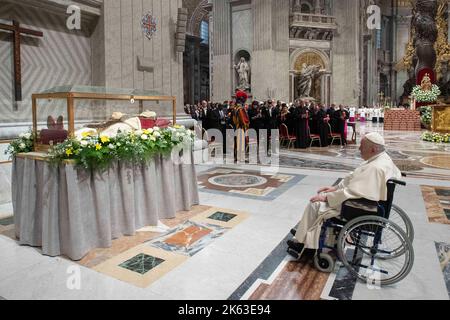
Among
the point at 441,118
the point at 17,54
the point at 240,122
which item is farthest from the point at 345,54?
the point at 17,54

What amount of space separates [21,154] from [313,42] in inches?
919

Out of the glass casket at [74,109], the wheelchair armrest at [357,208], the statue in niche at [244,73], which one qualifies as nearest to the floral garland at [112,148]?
the glass casket at [74,109]

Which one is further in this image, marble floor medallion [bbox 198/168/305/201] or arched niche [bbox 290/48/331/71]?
arched niche [bbox 290/48/331/71]

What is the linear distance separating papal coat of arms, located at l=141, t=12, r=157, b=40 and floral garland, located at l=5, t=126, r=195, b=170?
4.47 meters

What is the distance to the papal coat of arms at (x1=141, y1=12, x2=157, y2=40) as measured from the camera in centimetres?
898

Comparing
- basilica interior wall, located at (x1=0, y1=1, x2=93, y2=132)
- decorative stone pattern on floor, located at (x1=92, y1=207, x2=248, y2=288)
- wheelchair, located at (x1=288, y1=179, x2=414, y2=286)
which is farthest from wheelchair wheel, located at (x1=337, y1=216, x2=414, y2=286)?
basilica interior wall, located at (x1=0, y1=1, x2=93, y2=132)

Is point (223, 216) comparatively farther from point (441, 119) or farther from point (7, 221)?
point (441, 119)

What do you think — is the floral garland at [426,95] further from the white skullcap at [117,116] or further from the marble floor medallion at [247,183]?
the white skullcap at [117,116]

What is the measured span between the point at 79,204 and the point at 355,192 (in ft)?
8.81

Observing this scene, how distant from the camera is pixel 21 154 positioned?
4453 millimetres

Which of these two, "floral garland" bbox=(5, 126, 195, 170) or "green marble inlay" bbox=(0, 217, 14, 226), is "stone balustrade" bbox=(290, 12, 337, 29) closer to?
"floral garland" bbox=(5, 126, 195, 170)

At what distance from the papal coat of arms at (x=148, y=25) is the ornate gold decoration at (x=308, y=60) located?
1682 cm

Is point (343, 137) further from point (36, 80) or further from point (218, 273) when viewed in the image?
point (218, 273)

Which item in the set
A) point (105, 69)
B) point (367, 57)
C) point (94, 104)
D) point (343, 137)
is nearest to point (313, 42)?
point (367, 57)
